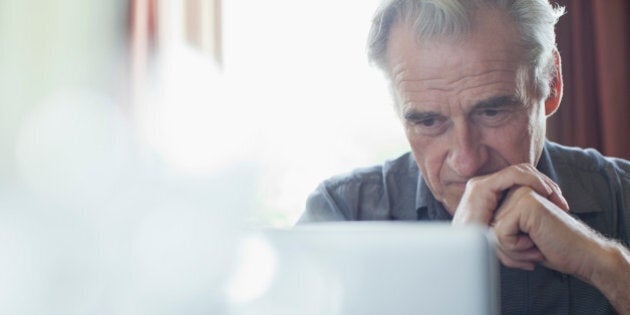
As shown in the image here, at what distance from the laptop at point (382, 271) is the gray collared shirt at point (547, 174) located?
0.76 meters

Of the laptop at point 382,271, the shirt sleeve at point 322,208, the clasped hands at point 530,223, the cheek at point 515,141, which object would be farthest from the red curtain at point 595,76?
the laptop at point 382,271

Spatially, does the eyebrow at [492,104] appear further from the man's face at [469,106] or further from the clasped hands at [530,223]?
the clasped hands at [530,223]

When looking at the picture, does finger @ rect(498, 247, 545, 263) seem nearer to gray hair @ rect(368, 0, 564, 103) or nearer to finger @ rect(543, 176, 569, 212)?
finger @ rect(543, 176, 569, 212)

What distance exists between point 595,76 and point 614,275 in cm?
124

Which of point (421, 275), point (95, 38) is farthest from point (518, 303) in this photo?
point (95, 38)

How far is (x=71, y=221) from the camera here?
46 centimetres

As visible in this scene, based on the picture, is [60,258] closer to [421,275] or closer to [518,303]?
[421,275]

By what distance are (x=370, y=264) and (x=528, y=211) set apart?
51 centimetres

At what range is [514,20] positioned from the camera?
3.91 ft

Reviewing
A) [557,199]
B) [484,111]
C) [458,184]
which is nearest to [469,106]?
[484,111]

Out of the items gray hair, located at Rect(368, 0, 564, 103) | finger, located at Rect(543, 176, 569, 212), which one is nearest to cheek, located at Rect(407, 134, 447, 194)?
gray hair, located at Rect(368, 0, 564, 103)

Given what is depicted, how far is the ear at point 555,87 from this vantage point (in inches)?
49.1

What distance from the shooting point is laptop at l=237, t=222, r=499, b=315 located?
1.21ft

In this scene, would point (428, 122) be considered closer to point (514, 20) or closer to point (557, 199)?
point (514, 20)
